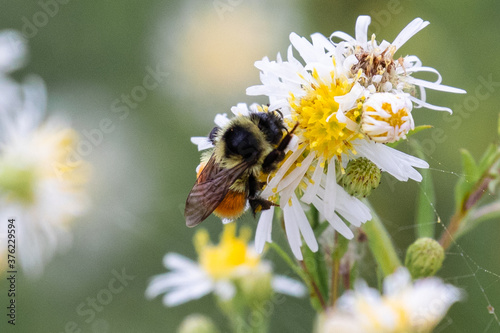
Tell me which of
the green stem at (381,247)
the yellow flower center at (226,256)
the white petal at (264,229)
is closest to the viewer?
the green stem at (381,247)

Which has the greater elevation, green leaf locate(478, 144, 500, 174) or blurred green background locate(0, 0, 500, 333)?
blurred green background locate(0, 0, 500, 333)

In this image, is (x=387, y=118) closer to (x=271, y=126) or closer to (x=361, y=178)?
(x=361, y=178)

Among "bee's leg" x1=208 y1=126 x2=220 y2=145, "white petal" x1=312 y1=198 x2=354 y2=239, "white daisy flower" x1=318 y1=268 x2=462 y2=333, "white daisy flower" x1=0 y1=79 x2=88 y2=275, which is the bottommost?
"white daisy flower" x1=318 y1=268 x2=462 y2=333

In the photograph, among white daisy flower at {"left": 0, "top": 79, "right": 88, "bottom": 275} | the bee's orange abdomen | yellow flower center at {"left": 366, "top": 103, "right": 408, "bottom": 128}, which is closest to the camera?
yellow flower center at {"left": 366, "top": 103, "right": 408, "bottom": 128}

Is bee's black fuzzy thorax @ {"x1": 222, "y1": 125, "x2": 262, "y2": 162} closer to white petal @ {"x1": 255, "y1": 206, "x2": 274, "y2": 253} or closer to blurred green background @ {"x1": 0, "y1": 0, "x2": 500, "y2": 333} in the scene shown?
white petal @ {"x1": 255, "y1": 206, "x2": 274, "y2": 253}

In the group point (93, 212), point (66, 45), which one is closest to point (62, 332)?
point (93, 212)

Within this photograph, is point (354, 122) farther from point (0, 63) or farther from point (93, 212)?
point (93, 212)

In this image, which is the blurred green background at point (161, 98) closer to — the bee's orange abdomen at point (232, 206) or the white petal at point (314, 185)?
the bee's orange abdomen at point (232, 206)

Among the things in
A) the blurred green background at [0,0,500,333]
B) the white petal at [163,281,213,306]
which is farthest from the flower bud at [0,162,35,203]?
the white petal at [163,281,213,306]

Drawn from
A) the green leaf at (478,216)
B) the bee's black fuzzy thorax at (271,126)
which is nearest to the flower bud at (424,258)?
the green leaf at (478,216)
